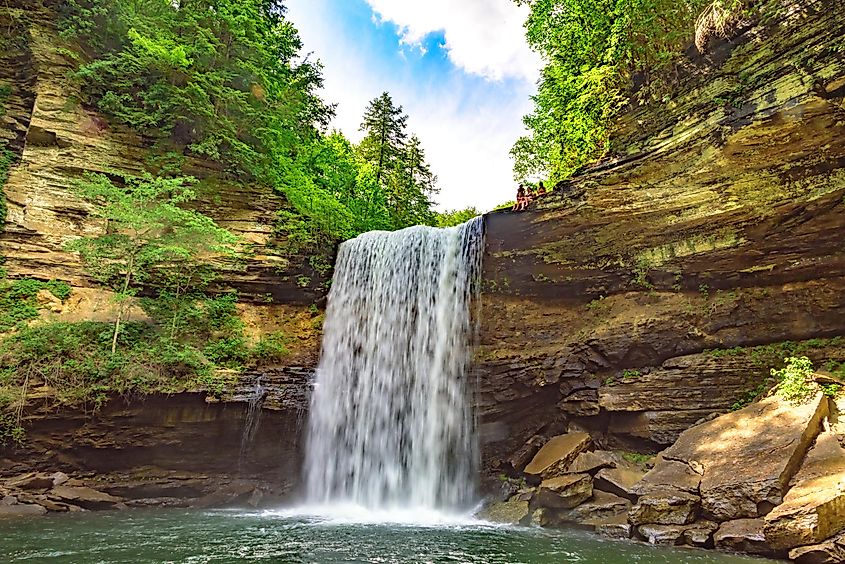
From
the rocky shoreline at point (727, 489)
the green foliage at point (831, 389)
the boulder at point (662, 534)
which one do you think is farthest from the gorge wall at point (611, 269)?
the boulder at point (662, 534)

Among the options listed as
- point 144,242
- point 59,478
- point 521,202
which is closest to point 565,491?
point 521,202

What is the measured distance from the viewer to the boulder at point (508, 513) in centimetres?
919

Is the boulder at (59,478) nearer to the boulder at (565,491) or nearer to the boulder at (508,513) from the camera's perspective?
the boulder at (508,513)

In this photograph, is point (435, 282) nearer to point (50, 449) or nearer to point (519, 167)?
point (519, 167)

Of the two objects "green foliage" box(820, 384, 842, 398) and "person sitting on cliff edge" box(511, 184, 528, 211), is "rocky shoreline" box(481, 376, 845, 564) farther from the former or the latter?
"person sitting on cliff edge" box(511, 184, 528, 211)

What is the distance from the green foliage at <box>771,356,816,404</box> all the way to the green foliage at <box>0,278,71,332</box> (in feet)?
49.5

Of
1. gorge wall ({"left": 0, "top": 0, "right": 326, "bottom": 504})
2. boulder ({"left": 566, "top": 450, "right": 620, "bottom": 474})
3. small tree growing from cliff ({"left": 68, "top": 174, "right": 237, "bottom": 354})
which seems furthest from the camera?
small tree growing from cliff ({"left": 68, "top": 174, "right": 237, "bottom": 354})

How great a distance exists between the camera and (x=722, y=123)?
30.9ft

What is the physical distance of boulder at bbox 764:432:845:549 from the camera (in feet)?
18.6

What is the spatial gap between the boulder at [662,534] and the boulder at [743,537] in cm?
46

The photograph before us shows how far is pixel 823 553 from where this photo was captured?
5492mm

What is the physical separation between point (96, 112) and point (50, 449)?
9.07 meters

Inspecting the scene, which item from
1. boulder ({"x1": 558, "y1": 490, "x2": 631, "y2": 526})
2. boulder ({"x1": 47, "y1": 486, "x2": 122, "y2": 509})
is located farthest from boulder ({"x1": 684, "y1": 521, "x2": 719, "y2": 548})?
boulder ({"x1": 47, "y1": 486, "x2": 122, "y2": 509})

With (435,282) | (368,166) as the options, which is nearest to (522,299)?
(435,282)
